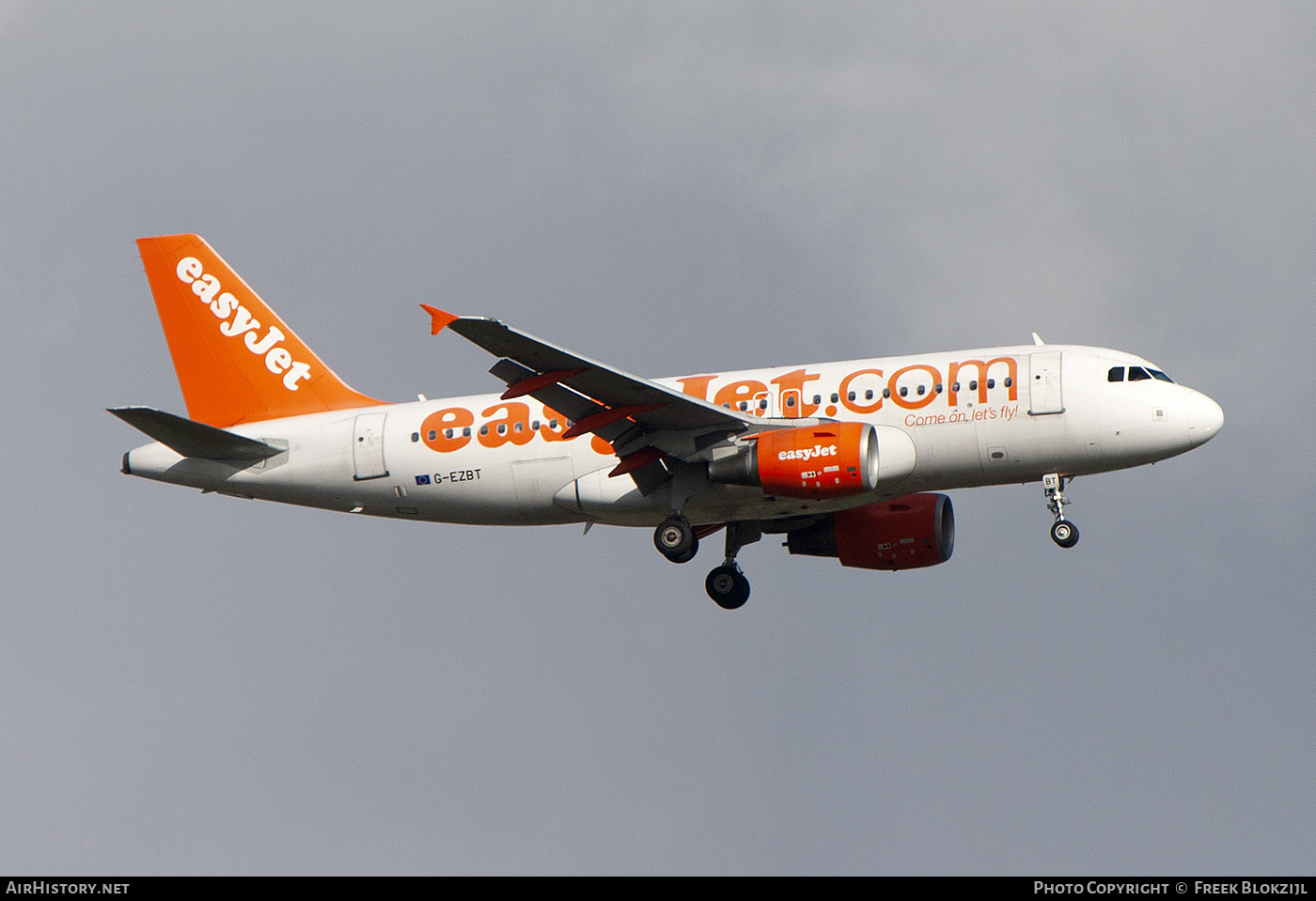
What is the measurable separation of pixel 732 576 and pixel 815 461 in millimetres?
7022

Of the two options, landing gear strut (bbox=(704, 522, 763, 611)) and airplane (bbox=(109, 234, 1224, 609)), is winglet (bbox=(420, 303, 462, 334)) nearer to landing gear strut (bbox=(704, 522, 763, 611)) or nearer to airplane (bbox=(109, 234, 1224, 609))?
airplane (bbox=(109, 234, 1224, 609))

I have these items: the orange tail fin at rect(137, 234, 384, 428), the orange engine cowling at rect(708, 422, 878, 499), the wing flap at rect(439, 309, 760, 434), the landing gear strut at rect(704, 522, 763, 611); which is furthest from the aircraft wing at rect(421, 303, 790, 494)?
the orange tail fin at rect(137, 234, 384, 428)

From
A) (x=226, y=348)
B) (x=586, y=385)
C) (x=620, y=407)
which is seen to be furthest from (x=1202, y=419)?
(x=226, y=348)

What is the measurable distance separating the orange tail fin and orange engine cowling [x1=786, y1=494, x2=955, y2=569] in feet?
38.9

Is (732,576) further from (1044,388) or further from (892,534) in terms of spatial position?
(1044,388)

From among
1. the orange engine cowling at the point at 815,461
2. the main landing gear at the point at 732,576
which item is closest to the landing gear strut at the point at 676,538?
the orange engine cowling at the point at 815,461

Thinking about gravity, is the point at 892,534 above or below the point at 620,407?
below

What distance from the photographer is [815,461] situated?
35.6 metres

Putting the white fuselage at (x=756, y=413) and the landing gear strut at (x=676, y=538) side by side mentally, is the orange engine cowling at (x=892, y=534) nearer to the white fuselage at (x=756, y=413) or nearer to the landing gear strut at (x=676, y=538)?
the white fuselage at (x=756, y=413)

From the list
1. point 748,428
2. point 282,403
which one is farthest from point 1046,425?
point 282,403

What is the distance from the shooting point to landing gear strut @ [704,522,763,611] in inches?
1647

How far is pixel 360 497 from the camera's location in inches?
1593
